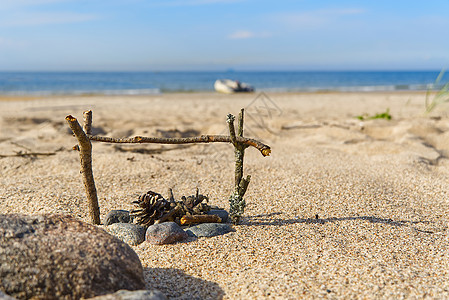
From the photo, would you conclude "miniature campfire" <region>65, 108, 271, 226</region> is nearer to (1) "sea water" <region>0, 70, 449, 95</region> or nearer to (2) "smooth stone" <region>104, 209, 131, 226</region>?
(2) "smooth stone" <region>104, 209, 131, 226</region>

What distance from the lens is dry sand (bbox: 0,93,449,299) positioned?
2.38 meters

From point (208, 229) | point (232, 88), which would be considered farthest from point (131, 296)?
point (232, 88)

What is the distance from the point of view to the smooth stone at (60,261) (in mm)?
1869

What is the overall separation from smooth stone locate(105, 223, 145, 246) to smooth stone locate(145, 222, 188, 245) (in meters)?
0.06

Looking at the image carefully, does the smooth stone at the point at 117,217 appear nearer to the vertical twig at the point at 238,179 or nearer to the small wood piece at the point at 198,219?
the small wood piece at the point at 198,219

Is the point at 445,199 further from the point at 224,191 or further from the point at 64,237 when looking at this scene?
the point at 64,237

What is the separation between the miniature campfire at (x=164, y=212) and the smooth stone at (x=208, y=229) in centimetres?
7

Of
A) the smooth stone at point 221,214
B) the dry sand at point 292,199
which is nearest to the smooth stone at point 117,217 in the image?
the dry sand at point 292,199

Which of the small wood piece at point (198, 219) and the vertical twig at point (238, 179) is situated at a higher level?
the vertical twig at point (238, 179)

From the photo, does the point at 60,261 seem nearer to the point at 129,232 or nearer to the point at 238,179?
the point at 129,232

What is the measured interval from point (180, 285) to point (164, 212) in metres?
0.83

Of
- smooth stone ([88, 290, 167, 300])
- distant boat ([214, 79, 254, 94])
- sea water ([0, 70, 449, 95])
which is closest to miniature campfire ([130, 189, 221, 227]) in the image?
smooth stone ([88, 290, 167, 300])

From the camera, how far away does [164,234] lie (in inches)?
113

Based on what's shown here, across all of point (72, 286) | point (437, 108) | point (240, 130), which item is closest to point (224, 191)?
point (240, 130)
